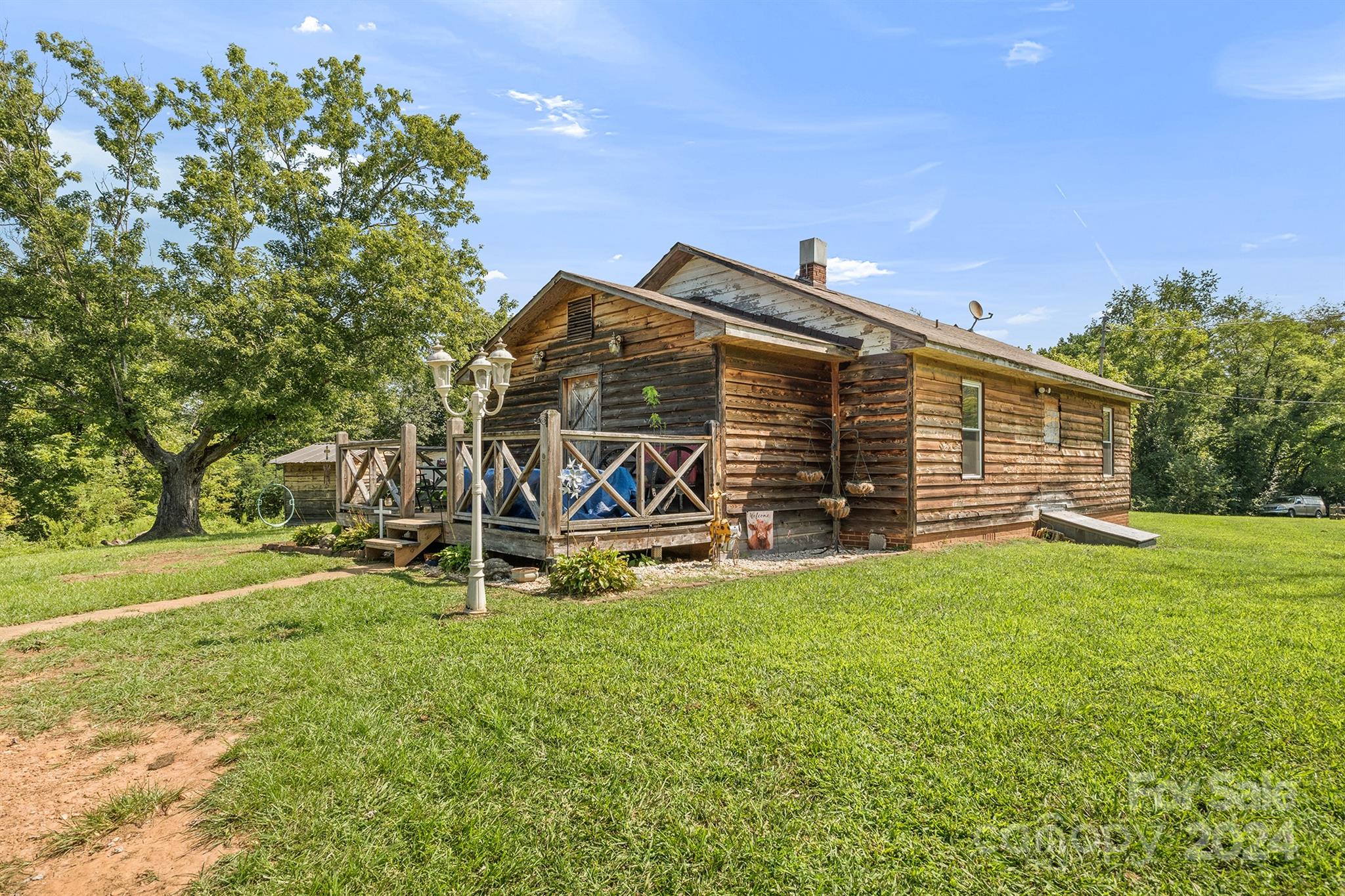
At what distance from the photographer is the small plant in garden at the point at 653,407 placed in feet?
31.9

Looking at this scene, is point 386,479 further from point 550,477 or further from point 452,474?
point 550,477

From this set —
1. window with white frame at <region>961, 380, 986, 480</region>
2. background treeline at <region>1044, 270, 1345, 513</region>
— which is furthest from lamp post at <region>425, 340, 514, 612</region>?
background treeline at <region>1044, 270, 1345, 513</region>

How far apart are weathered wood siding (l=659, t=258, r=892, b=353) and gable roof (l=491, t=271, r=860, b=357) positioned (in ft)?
0.38

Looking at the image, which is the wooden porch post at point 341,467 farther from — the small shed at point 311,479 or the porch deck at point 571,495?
the small shed at point 311,479

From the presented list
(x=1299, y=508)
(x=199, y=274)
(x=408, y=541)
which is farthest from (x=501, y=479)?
(x=1299, y=508)

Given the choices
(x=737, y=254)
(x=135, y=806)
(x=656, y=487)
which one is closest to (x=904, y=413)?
(x=656, y=487)

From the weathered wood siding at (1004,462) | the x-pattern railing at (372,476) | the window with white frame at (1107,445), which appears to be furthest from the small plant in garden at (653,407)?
the window with white frame at (1107,445)

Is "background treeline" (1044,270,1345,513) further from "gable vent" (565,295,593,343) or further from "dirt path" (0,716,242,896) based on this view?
"dirt path" (0,716,242,896)

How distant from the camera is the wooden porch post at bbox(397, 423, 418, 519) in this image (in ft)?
30.1

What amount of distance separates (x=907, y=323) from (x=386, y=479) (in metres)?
9.36

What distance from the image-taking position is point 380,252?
54.3 ft

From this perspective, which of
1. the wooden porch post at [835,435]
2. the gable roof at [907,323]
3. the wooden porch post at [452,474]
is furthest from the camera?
the wooden porch post at [835,435]

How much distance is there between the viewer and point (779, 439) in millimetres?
9828

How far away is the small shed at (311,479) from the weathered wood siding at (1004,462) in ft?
75.2
